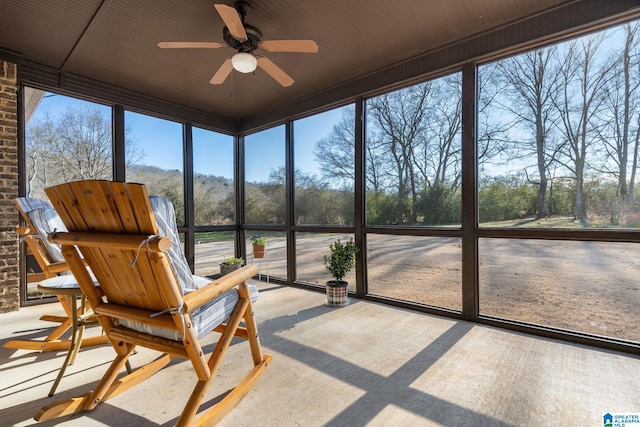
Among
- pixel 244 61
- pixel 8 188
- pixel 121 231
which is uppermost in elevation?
pixel 244 61

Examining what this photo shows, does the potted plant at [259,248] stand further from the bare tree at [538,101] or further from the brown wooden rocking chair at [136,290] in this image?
the bare tree at [538,101]

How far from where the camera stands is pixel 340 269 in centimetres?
376

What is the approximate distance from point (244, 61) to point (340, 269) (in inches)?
94.5

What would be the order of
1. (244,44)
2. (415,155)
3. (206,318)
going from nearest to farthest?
(206,318), (244,44), (415,155)

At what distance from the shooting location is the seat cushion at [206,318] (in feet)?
5.22

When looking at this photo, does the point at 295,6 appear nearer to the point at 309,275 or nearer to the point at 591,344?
the point at 309,275

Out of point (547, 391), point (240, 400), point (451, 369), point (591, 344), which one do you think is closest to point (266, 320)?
point (240, 400)

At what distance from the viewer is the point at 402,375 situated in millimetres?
2084

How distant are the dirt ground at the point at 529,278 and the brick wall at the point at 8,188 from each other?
378cm

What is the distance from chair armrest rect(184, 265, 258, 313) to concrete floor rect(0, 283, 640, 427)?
67 centimetres

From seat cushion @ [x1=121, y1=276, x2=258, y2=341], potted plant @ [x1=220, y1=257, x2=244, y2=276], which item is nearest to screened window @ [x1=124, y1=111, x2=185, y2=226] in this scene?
potted plant @ [x1=220, y1=257, x2=244, y2=276]

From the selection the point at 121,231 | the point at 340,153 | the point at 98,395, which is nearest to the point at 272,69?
the point at 340,153

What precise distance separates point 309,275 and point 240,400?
2.88 metres

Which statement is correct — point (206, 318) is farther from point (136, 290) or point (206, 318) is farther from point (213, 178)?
point (213, 178)
